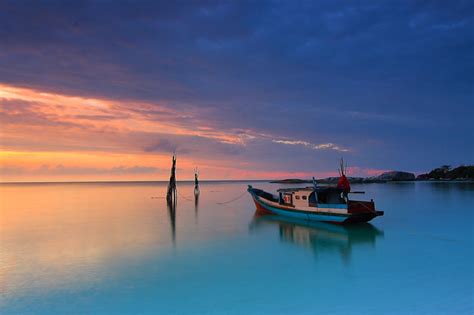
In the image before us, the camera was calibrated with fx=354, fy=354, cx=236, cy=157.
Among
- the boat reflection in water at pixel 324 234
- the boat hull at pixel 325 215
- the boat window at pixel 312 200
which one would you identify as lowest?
the boat reflection in water at pixel 324 234

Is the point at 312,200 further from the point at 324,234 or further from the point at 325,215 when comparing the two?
the point at 324,234

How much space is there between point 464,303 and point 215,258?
9686mm

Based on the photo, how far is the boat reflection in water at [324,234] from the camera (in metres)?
18.7

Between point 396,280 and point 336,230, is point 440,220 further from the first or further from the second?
point 396,280

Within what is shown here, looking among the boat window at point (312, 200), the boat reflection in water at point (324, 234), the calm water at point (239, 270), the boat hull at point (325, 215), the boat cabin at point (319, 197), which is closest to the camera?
the calm water at point (239, 270)

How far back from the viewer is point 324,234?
74.9 ft

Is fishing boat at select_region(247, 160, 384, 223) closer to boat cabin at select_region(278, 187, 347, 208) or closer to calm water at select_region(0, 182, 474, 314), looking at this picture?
boat cabin at select_region(278, 187, 347, 208)

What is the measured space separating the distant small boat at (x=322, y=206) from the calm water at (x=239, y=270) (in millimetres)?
1012

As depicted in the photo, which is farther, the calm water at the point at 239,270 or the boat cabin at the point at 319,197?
the boat cabin at the point at 319,197

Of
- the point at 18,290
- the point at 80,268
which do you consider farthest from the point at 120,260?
the point at 18,290

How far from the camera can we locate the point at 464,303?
1043cm

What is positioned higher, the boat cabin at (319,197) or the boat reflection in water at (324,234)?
the boat cabin at (319,197)

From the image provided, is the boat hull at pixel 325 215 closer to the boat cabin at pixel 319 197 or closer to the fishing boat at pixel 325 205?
the fishing boat at pixel 325 205

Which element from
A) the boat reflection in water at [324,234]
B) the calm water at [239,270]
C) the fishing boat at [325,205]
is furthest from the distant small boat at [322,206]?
the calm water at [239,270]
